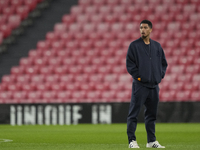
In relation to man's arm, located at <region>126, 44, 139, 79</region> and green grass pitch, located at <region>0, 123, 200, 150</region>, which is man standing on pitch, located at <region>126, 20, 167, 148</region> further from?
green grass pitch, located at <region>0, 123, 200, 150</region>

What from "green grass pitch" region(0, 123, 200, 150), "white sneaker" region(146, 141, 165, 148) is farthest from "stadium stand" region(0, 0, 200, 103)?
"white sneaker" region(146, 141, 165, 148)

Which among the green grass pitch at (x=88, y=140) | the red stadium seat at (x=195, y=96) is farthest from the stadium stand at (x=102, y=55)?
the green grass pitch at (x=88, y=140)

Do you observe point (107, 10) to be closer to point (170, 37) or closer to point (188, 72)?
point (170, 37)

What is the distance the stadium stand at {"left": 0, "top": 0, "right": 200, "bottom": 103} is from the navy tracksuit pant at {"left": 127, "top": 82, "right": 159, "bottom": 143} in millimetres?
6613

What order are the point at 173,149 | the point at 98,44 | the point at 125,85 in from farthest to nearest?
the point at 98,44 → the point at 125,85 → the point at 173,149

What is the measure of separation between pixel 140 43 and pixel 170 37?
8.24m

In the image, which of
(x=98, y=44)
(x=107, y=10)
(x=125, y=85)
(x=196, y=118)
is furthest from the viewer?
(x=107, y=10)

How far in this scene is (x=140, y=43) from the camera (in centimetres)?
516

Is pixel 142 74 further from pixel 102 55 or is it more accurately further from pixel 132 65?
pixel 102 55

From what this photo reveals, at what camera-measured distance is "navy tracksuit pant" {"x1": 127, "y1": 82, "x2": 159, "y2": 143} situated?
5125 millimetres

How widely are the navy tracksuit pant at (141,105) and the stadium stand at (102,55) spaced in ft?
21.7

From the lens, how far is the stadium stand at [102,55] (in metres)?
12.1

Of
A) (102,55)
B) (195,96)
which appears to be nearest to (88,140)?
(195,96)

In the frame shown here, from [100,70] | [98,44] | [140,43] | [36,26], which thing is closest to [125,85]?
[100,70]
